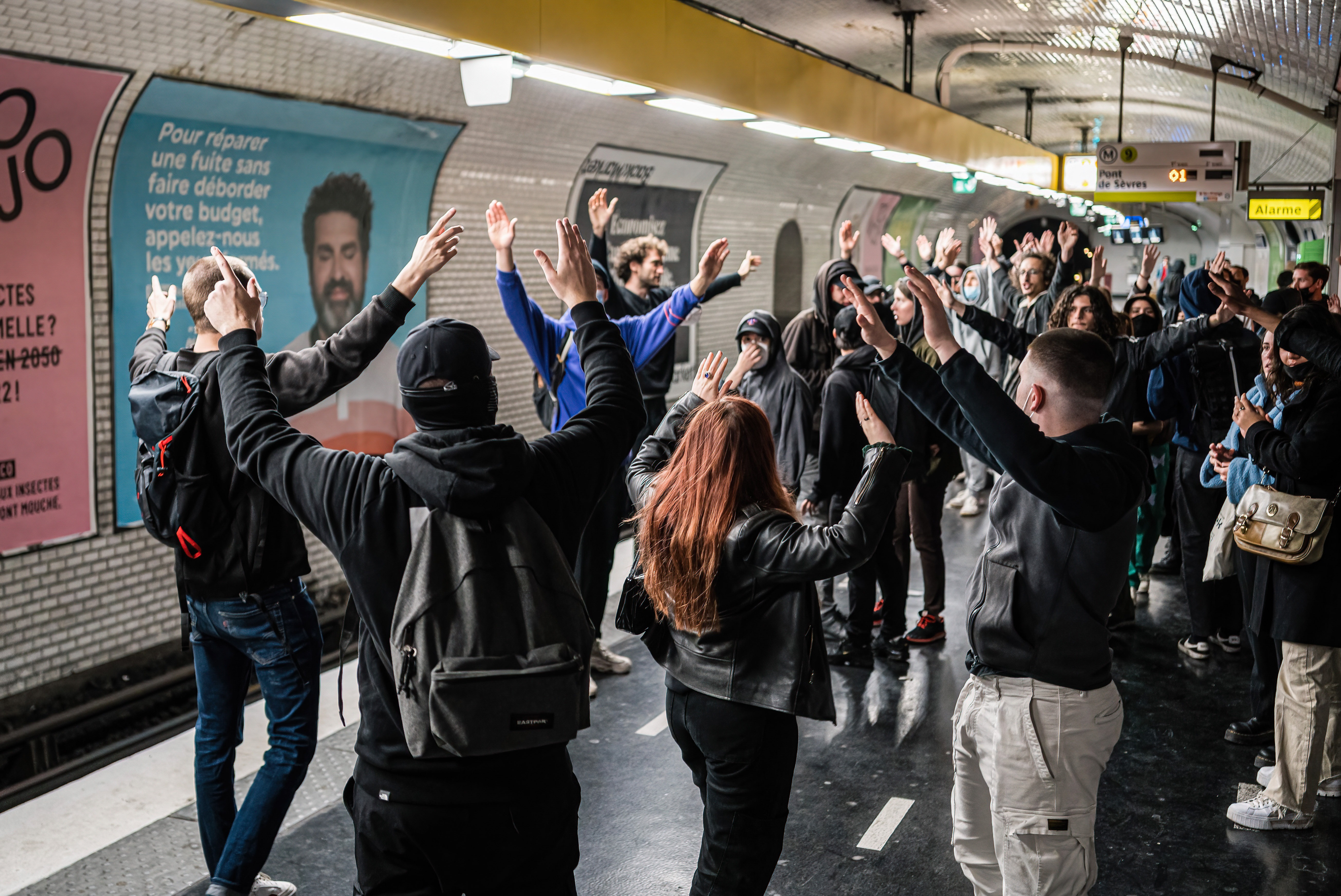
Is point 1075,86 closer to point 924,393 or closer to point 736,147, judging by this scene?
point 736,147

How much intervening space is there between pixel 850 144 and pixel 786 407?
137 inches

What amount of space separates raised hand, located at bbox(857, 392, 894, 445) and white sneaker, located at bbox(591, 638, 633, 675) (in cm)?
286

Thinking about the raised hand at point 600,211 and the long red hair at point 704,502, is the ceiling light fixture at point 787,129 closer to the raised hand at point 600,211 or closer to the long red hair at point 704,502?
the raised hand at point 600,211

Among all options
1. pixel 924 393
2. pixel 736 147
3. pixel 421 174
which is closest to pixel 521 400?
pixel 421 174

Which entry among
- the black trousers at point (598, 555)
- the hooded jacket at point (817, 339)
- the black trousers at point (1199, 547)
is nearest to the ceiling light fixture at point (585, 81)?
the hooded jacket at point (817, 339)

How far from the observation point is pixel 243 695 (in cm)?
358

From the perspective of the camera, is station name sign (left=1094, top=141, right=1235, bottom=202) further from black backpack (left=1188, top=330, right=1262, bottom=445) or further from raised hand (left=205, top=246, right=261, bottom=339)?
raised hand (left=205, top=246, right=261, bottom=339)

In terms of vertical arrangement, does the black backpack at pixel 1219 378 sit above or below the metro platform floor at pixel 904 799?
above

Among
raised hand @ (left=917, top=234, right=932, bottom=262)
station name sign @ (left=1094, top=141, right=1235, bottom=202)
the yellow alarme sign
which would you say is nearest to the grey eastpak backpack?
raised hand @ (left=917, top=234, right=932, bottom=262)

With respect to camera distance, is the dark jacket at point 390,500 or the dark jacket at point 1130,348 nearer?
the dark jacket at point 390,500

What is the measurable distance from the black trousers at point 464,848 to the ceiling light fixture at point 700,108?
408 centimetres

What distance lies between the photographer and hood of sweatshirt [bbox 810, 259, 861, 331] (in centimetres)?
618

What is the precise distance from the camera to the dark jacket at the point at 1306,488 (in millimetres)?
3994

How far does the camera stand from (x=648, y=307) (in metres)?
6.24
